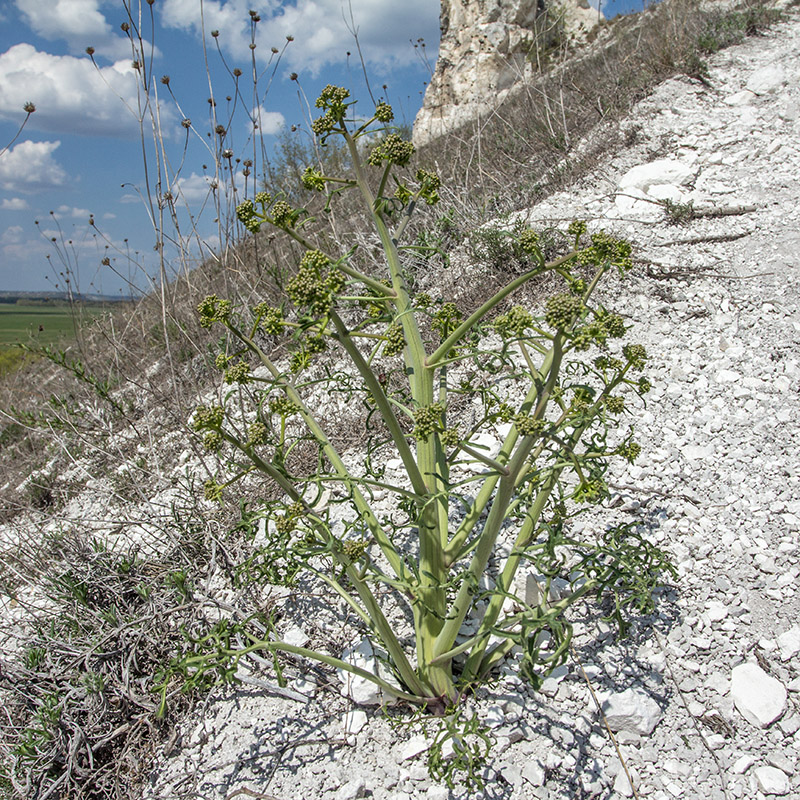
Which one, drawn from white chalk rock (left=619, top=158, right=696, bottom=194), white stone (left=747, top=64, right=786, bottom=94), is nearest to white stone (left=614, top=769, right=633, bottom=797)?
white chalk rock (left=619, top=158, right=696, bottom=194)

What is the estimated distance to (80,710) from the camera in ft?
7.57

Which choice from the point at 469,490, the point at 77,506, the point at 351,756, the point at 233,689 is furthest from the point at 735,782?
the point at 77,506

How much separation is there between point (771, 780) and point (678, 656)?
44 cm

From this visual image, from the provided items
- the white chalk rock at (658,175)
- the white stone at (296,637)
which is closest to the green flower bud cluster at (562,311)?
the white stone at (296,637)

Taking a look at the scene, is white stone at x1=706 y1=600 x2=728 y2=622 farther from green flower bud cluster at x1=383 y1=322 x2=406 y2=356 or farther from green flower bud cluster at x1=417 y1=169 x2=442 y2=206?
green flower bud cluster at x1=417 y1=169 x2=442 y2=206

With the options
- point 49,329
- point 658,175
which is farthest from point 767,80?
point 49,329

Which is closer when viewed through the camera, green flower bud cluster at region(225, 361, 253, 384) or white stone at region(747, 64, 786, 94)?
green flower bud cluster at region(225, 361, 253, 384)

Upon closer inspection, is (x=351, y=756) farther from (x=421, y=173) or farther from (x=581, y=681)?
(x=421, y=173)

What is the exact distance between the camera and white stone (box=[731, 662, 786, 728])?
1847mm

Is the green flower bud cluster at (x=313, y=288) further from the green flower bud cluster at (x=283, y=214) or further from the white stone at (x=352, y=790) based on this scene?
the white stone at (x=352, y=790)

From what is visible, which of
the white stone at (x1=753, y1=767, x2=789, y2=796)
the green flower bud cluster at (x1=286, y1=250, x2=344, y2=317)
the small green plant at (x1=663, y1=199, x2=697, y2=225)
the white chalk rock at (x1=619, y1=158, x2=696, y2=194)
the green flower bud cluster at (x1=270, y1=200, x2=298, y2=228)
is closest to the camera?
the green flower bud cluster at (x1=286, y1=250, x2=344, y2=317)

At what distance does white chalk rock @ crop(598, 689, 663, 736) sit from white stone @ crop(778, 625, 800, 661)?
514 millimetres

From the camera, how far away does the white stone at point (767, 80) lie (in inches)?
211

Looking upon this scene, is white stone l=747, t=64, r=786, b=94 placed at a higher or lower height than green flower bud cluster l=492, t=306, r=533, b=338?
higher
